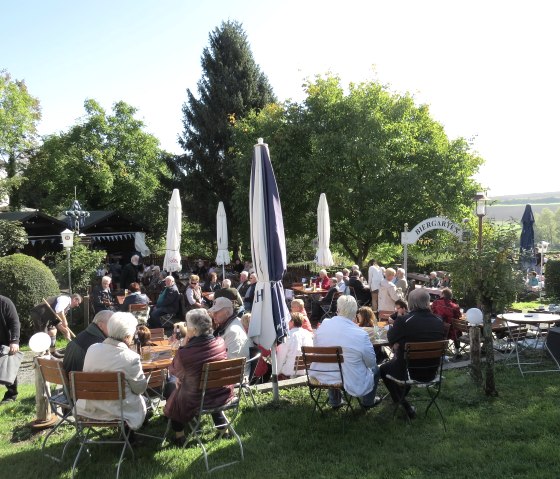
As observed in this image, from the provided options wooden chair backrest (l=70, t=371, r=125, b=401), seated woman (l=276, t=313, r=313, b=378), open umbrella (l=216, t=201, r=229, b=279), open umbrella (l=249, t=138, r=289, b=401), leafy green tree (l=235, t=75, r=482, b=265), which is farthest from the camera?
leafy green tree (l=235, t=75, r=482, b=265)

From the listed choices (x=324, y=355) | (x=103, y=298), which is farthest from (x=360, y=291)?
(x=324, y=355)

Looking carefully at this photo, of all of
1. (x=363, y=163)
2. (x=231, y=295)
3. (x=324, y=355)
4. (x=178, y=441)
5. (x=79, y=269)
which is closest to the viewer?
(x=178, y=441)

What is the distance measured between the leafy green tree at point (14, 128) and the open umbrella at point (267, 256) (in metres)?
37.8

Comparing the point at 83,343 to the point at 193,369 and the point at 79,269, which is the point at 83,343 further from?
the point at 79,269

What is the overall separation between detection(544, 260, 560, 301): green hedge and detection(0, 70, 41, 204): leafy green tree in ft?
120

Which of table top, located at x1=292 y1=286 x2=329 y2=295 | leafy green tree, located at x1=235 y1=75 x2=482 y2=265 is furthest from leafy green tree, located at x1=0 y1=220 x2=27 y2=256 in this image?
table top, located at x1=292 y1=286 x2=329 y2=295

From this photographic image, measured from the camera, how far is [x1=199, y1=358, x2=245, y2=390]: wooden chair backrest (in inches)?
180

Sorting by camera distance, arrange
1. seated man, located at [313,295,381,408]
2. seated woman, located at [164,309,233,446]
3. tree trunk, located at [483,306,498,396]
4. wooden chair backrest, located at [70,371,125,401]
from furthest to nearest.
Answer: tree trunk, located at [483,306,498,396] < seated man, located at [313,295,381,408] < seated woman, located at [164,309,233,446] < wooden chair backrest, located at [70,371,125,401]

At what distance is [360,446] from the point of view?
4832mm

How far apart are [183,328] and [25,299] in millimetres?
6173

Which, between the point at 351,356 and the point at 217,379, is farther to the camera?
the point at 351,356

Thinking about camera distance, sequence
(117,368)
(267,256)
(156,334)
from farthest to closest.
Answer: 1. (156,334)
2. (267,256)
3. (117,368)

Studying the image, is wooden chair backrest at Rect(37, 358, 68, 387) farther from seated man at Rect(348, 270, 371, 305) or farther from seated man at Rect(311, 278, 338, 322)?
seated man at Rect(348, 270, 371, 305)

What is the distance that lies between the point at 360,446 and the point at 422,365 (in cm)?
118
